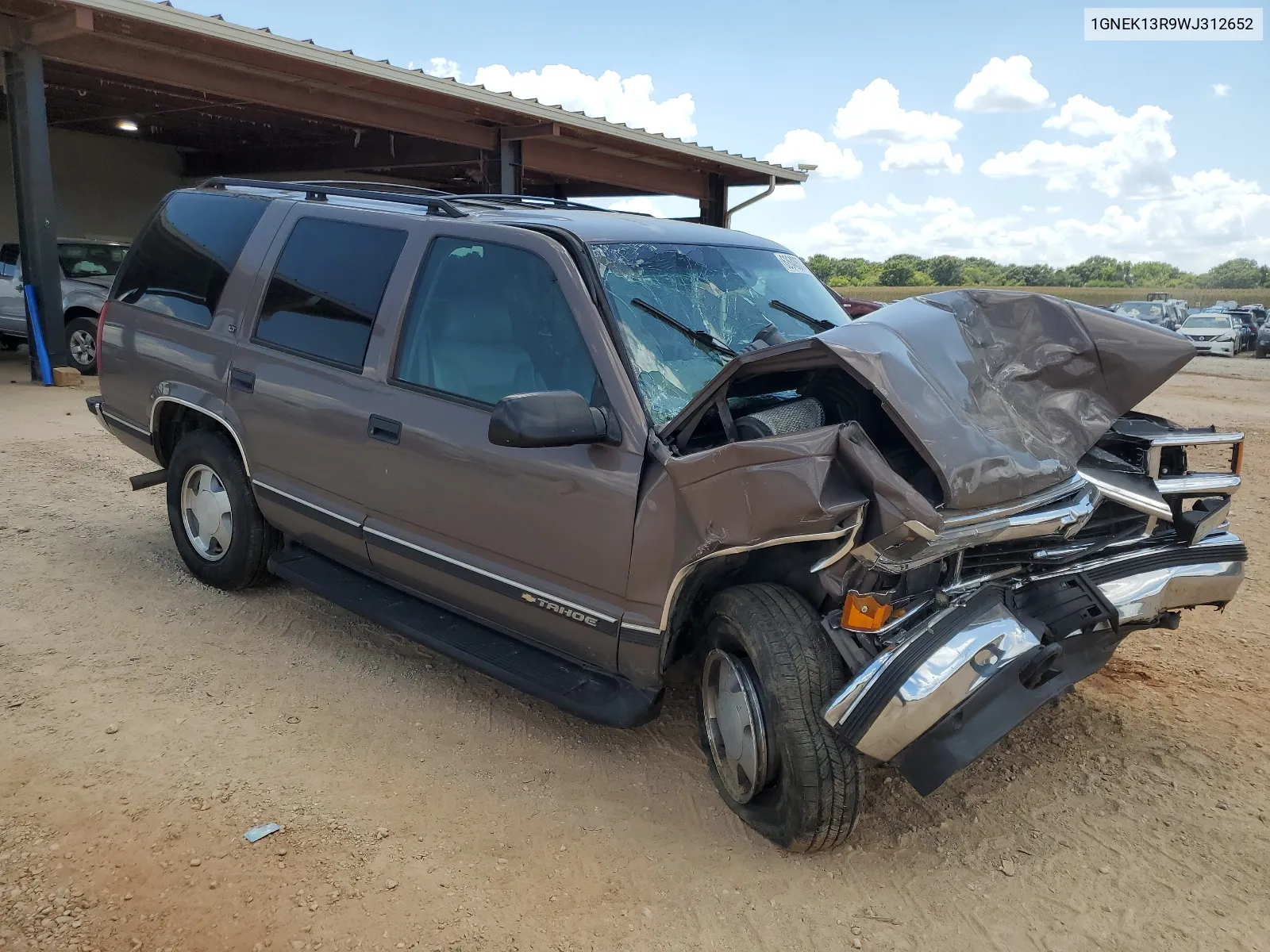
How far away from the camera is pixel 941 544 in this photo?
8.59 feet

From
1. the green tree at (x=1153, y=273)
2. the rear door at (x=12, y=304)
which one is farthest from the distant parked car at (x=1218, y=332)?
the green tree at (x=1153, y=273)

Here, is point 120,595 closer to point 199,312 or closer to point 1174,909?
point 199,312

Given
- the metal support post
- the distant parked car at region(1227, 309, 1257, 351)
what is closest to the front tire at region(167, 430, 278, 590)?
the metal support post

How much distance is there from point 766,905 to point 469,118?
44.9ft

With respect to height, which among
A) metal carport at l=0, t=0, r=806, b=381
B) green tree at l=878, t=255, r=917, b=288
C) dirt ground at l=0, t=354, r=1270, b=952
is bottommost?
dirt ground at l=0, t=354, r=1270, b=952

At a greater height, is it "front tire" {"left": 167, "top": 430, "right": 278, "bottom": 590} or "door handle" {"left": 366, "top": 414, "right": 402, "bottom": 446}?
"door handle" {"left": 366, "top": 414, "right": 402, "bottom": 446}

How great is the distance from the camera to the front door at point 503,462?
126 inches

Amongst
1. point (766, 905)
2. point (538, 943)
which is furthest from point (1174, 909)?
point (538, 943)

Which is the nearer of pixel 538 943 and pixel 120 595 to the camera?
pixel 538 943

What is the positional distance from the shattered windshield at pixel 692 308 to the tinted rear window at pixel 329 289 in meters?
1.04

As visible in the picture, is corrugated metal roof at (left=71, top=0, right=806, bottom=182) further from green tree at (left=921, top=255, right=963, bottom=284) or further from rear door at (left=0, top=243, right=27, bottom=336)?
green tree at (left=921, top=255, right=963, bottom=284)

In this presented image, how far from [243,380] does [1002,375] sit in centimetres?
332

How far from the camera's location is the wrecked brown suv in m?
2.69

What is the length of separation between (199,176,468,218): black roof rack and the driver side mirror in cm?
132
